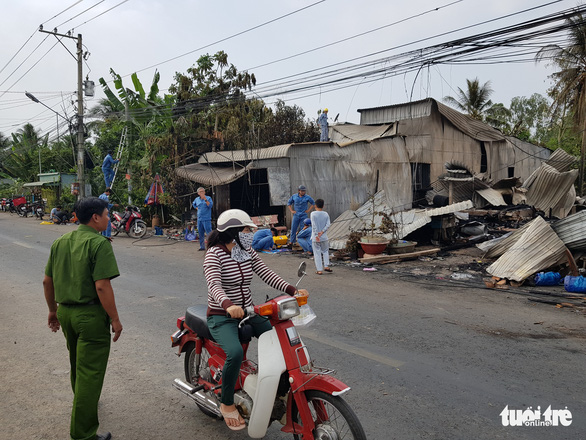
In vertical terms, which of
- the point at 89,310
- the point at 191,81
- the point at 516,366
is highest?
the point at 191,81

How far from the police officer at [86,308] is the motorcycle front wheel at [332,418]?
144cm

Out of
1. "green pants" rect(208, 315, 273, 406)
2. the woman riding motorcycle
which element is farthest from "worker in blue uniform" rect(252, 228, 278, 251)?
"green pants" rect(208, 315, 273, 406)

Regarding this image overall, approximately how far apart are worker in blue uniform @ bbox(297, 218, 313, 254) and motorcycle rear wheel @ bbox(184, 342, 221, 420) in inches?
343

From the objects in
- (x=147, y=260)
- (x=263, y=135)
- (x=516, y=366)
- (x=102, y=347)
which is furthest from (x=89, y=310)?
(x=263, y=135)

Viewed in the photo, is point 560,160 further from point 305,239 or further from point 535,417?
point 535,417

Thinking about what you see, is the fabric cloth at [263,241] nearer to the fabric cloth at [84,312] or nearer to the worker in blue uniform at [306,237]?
the worker in blue uniform at [306,237]

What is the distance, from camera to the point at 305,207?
41.6 feet

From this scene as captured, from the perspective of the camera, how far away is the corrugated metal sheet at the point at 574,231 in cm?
873

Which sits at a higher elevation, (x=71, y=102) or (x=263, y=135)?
(x=71, y=102)

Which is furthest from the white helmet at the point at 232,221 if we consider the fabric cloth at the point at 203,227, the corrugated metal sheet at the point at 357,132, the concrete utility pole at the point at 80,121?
the concrete utility pole at the point at 80,121

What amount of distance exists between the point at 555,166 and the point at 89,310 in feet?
49.2

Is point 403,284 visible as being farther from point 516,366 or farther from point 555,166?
point 555,166

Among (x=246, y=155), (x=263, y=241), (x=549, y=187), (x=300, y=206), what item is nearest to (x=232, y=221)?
(x=300, y=206)

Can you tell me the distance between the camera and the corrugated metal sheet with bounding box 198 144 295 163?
1466 centimetres
